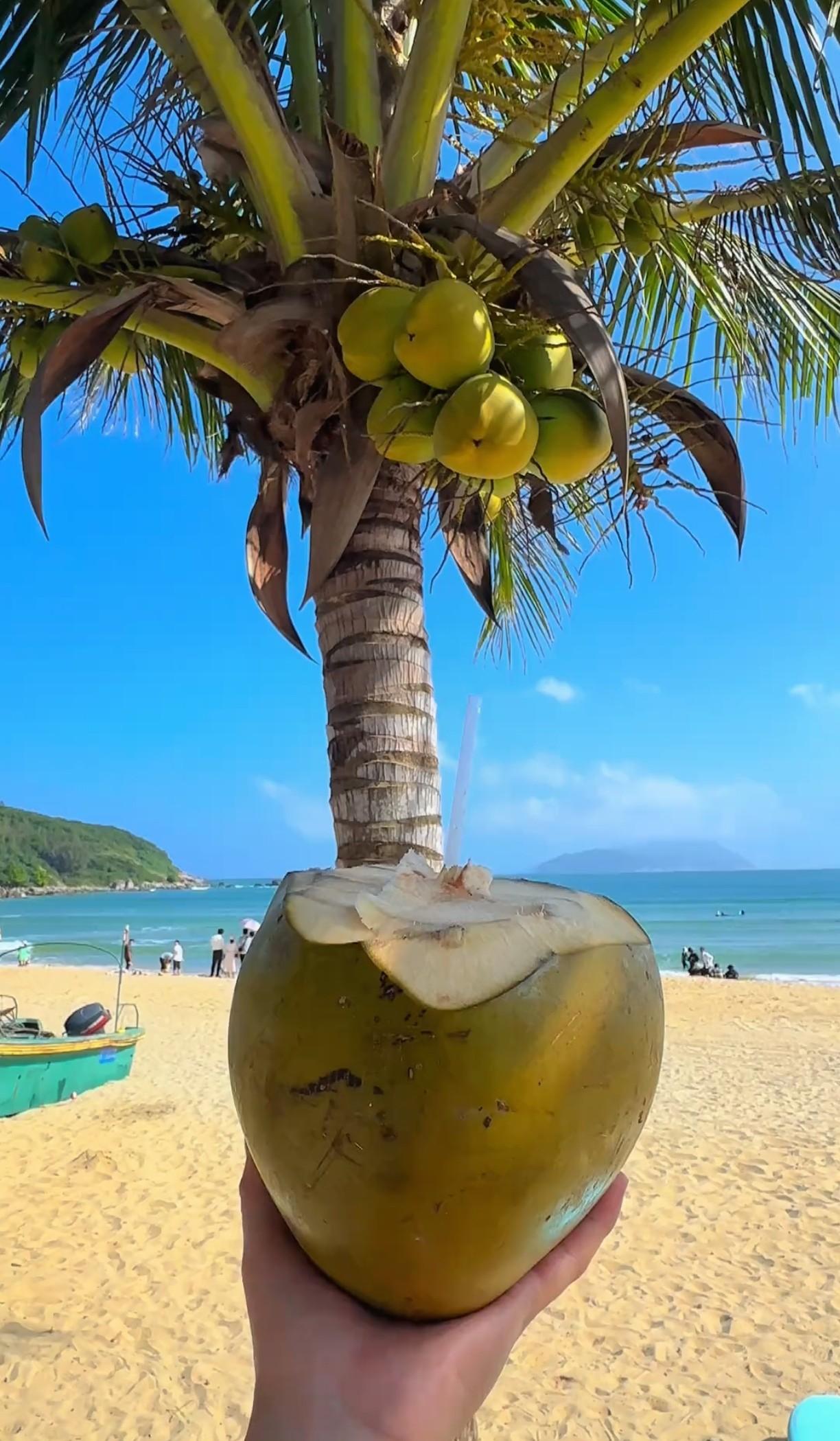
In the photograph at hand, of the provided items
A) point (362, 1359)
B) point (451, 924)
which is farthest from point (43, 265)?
point (362, 1359)

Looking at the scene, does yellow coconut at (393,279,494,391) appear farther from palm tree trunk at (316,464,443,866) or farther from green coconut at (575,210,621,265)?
green coconut at (575,210,621,265)

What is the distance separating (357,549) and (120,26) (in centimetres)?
172

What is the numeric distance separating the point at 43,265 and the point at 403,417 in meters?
0.89

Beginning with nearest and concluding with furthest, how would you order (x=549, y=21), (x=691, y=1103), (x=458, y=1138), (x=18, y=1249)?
(x=458, y=1138) < (x=549, y=21) < (x=18, y=1249) < (x=691, y=1103)

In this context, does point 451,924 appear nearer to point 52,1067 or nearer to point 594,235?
point 594,235

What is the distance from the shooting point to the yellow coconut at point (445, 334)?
4.94 feet

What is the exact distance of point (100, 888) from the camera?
102688mm

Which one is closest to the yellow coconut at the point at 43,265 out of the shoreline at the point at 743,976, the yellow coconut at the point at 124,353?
the yellow coconut at the point at 124,353

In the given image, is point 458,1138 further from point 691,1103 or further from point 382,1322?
point 691,1103

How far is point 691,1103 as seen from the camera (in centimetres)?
958

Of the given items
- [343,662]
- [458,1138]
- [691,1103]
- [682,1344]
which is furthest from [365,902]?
[691,1103]

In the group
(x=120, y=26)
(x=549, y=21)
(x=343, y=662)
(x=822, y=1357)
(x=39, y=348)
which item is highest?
(x=549, y=21)

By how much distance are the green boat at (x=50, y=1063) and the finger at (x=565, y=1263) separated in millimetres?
8167

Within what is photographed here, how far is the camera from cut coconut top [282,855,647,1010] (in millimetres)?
880
